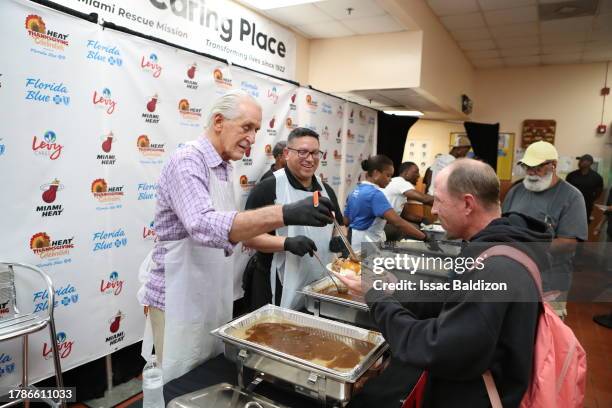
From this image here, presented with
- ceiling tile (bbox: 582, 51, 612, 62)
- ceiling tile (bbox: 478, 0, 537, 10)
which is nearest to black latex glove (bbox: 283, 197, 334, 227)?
ceiling tile (bbox: 478, 0, 537, 10)

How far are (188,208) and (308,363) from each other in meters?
0.60

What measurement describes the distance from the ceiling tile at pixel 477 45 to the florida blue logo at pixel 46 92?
18.0 ft

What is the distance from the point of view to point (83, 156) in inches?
82.0

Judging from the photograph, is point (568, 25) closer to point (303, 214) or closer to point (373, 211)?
point (373, 211)

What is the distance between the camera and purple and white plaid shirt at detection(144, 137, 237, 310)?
117cm

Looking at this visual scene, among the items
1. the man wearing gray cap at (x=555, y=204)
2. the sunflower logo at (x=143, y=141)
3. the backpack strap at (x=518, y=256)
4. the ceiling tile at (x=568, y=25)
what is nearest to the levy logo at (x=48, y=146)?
the sunflower logo at (x=143, y=141)

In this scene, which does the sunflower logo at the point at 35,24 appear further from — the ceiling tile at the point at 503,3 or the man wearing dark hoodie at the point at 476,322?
the ceiling tile at the point at 503,3

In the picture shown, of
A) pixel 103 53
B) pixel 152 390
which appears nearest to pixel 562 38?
pixel 103 53

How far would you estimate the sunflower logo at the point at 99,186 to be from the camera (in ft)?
7.03

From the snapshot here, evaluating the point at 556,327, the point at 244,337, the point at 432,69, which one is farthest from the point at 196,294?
the point at 432,69

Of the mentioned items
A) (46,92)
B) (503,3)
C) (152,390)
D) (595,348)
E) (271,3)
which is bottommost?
(595,348)

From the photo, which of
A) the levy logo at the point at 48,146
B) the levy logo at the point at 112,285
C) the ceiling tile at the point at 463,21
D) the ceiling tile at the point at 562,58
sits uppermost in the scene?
the ceiling tile at the point at 562,58

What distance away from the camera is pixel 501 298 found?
0.88 m

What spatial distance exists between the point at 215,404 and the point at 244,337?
0.27 metres
